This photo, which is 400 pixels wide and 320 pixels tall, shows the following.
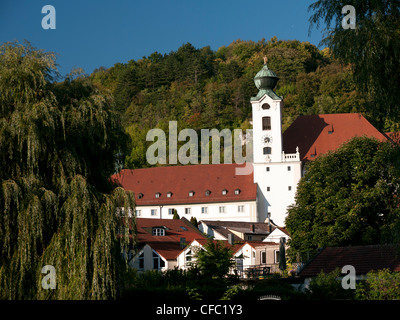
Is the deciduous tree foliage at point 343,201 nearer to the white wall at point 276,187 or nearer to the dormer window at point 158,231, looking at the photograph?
the dormer window at point 158,231

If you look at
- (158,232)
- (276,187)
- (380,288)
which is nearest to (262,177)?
(276,187)

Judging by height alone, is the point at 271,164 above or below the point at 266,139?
below

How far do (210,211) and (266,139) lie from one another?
9089mm

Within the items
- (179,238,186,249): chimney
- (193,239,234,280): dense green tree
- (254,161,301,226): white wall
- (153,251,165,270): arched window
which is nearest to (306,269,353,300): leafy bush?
(193,239,234,280): dense green tree

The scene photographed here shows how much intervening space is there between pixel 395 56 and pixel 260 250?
30682 mm

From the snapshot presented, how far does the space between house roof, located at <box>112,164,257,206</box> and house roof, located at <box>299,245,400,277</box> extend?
114 ft

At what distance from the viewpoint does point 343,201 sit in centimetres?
4691

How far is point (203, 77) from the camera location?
479ft

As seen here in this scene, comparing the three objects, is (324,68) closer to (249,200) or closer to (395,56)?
(249,200)

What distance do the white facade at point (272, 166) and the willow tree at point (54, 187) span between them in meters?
46.2

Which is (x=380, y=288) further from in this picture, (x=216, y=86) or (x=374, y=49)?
(x=216, y=86)

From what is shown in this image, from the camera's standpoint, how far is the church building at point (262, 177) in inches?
2675

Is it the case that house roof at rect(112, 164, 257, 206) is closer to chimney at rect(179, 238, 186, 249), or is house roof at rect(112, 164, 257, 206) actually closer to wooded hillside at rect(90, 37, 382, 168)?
wooded hillside at rect(90, 37, 382, 168)
